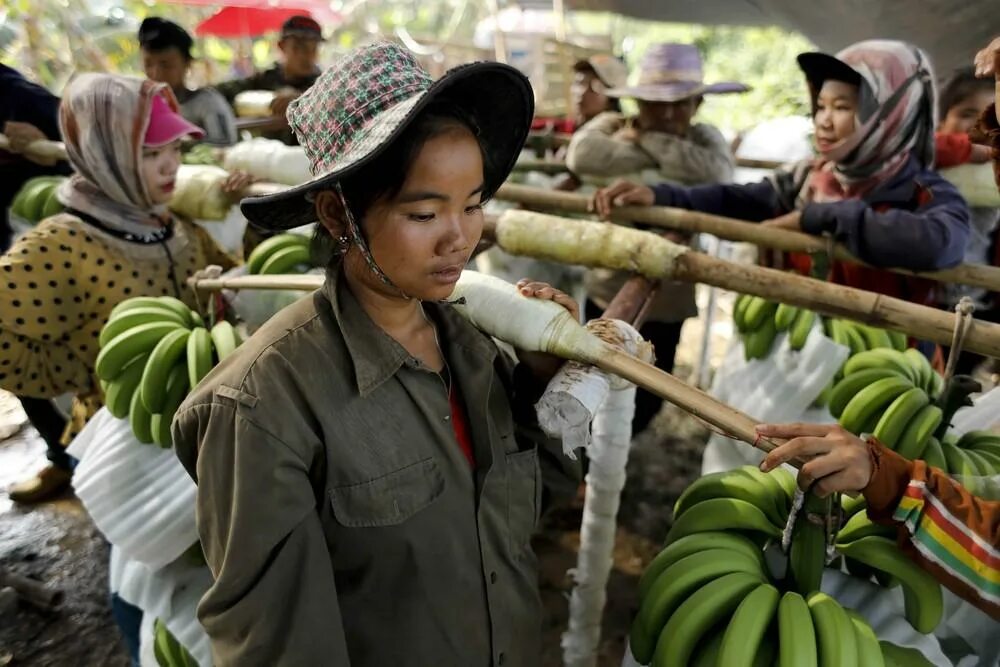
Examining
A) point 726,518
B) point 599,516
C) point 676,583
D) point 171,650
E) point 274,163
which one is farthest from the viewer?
point 274,163

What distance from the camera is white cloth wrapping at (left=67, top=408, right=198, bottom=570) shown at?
5.44 ft

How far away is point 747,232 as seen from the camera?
199 centimetres

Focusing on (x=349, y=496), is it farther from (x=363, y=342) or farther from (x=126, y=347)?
(x=126, y=347)

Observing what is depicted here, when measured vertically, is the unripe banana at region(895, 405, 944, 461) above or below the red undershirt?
below

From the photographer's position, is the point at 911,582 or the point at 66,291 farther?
the point at 66,291

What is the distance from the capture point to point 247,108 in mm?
4809

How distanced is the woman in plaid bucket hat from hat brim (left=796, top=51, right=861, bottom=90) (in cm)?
152

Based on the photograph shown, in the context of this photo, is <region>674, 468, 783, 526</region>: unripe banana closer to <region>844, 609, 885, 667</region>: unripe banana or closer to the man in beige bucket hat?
<region>844, 609, 885, 667</region>: unripe banana

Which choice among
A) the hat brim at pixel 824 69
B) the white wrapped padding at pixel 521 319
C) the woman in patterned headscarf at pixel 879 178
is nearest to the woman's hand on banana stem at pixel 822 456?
the white wrapped padding at pixel 521 319

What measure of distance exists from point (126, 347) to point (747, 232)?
6.27ft

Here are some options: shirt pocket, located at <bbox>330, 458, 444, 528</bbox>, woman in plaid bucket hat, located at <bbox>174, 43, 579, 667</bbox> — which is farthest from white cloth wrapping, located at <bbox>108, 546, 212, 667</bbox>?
shirt pocket, located at <bbox>330, 458, 444, 528</bbox>

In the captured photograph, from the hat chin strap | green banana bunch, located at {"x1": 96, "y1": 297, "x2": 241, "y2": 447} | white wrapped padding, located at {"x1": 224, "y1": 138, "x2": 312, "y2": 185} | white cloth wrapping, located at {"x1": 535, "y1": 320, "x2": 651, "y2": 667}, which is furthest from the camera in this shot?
white wrapped padding, located at {"x1": 224, "y1": 138, "x2": 312, "y2": 185}

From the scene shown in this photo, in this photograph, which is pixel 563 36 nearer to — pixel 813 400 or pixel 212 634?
pixel 813 400

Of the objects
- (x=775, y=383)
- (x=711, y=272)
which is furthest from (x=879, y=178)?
(x=711, y=272)
